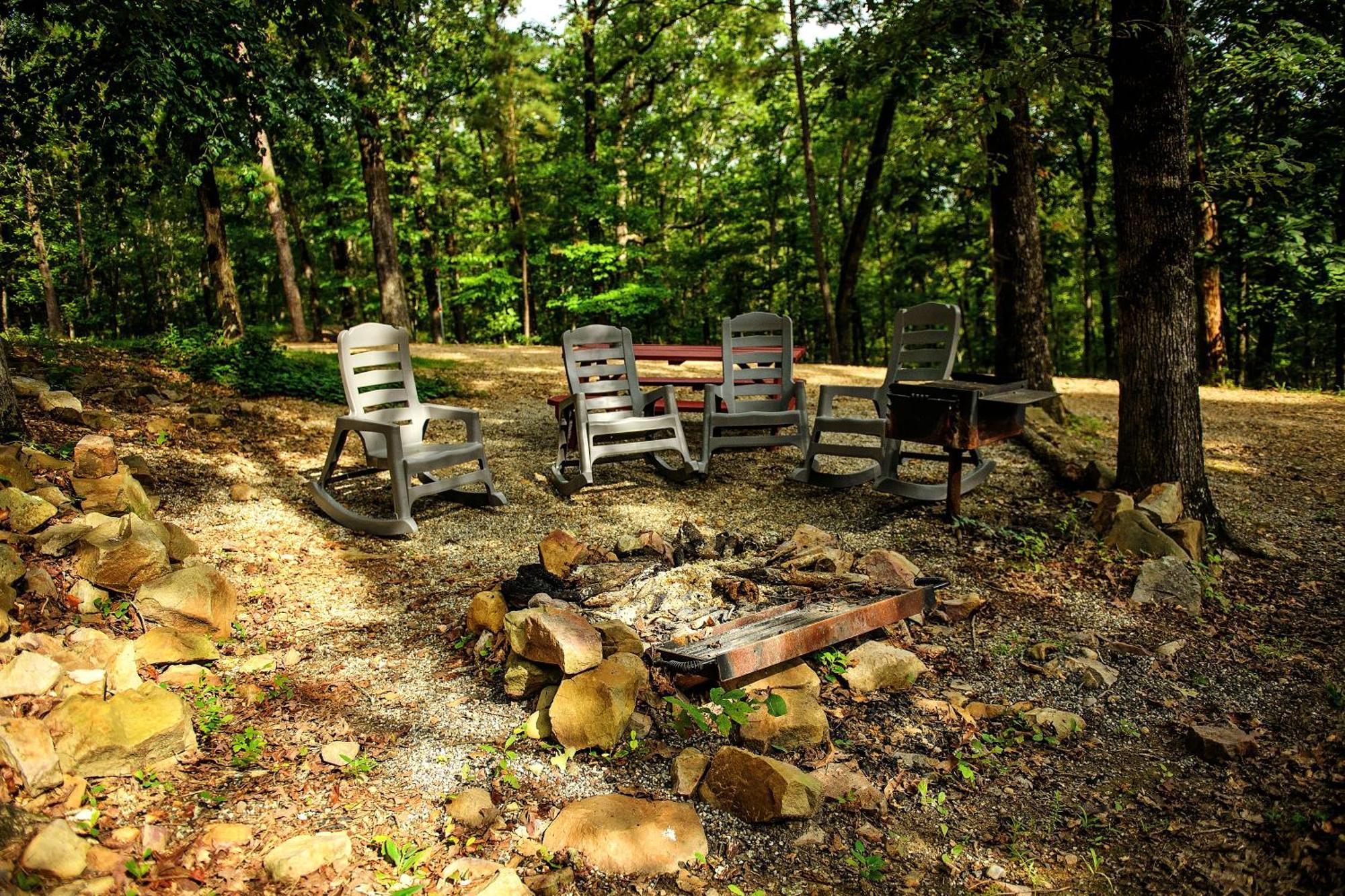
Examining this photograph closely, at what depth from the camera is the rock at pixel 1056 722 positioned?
264 cm

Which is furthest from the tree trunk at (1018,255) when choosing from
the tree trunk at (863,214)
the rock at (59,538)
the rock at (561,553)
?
the rock at (59,538)

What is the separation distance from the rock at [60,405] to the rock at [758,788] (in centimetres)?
531

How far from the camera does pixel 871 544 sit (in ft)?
14.1

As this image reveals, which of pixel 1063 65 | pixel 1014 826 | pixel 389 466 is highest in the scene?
pixel 1063 65

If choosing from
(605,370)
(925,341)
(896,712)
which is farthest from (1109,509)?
(605,370)

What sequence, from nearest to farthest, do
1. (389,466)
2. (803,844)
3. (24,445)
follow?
(803,844) < (24,445) < (389,466)

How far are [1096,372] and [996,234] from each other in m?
21.9

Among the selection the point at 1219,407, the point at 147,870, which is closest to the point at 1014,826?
the point at 147,870

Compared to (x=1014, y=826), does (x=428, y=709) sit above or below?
above

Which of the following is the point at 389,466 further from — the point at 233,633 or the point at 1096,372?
the point at 1096,372

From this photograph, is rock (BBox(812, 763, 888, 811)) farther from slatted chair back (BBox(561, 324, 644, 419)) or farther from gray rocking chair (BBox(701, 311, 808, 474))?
slatted chair back (BBox(561, 324, 644, 419))

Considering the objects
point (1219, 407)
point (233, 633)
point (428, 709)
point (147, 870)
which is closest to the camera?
point (147, 870)

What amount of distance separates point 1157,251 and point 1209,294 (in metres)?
8.63

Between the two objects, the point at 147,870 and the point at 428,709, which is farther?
the point at 428,709
